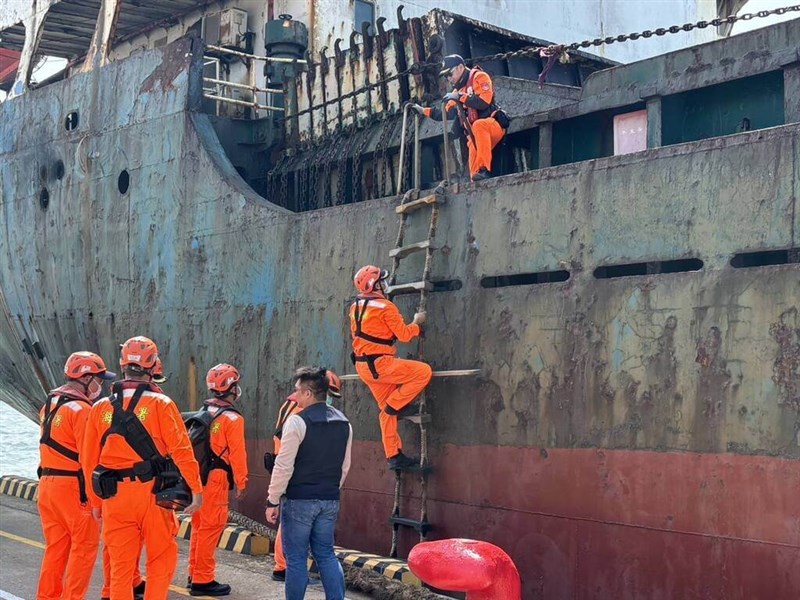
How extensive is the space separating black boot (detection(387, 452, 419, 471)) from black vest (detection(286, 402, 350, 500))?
5.00 feet

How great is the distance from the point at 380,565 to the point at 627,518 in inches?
71.7

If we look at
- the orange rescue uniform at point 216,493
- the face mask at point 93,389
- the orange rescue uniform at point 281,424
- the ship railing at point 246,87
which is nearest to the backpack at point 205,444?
the orange rescue uniform at point 216,493

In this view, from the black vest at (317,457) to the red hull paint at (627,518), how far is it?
1462 millimetres

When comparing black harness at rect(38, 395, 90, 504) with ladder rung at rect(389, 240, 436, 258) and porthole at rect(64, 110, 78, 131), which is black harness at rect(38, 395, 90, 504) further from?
porthole at rect(64, 110, 78, 131)

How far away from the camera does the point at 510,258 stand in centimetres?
689

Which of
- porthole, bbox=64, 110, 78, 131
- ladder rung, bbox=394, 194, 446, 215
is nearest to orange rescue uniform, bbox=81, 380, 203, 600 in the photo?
ladder rung, bbox=394, 194, 446, 215

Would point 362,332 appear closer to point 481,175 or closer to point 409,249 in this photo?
point 409,249

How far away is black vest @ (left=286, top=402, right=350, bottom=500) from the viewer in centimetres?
563

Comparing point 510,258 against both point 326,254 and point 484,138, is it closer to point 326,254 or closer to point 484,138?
point 484,138

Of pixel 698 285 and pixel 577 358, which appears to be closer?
pixel 698 285

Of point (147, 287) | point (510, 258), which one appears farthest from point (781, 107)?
point (147, 287)

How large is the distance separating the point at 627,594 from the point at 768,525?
0.99m

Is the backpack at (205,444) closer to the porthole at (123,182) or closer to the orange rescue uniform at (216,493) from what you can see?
the orange rescue uniform at (216,493)

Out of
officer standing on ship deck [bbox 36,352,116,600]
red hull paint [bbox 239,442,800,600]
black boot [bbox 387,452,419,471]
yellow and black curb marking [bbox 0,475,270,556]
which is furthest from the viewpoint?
yellow and black curb marking [bbox 0,475,270,556]
